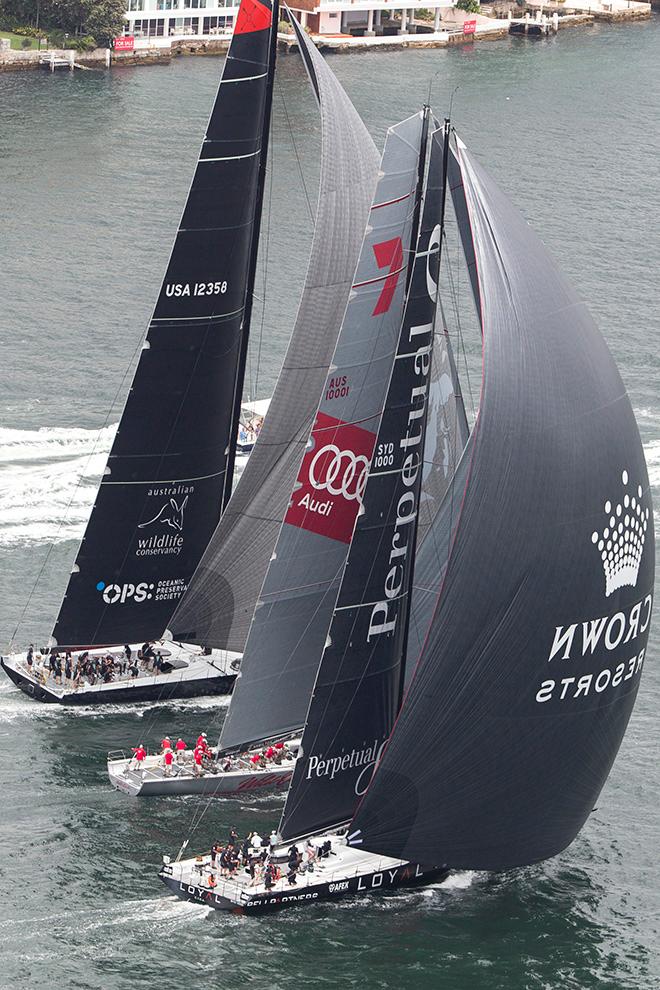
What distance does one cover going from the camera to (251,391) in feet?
263

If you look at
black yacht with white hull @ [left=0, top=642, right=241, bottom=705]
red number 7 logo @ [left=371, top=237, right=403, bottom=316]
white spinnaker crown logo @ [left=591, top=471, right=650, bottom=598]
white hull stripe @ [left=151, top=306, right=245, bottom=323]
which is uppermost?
red number 7 logo @ [left=371, top=237, right=403, bottom=316]

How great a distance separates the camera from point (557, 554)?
43.4 m

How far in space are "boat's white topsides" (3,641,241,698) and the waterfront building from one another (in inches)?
3172

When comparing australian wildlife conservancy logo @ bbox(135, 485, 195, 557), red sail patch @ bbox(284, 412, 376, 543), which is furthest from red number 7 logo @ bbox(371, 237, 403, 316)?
australian wildlife conservancy logo @ bbox(135, 485, 195, 557)

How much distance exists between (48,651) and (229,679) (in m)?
4.70

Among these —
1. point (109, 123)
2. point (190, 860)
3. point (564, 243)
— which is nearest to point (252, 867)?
point (190, 860)

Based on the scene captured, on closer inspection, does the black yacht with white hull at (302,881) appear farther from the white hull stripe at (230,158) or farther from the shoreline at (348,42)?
the shoreline at (348,42)

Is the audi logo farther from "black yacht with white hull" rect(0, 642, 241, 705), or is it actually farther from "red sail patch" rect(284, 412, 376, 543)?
→ "black yacht with white hull" rect(0, 642, 241, 705)

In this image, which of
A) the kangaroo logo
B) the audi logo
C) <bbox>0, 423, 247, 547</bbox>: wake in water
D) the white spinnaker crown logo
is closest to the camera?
the white spinnaker crown logo

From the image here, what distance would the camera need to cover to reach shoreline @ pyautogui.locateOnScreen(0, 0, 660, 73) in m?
127

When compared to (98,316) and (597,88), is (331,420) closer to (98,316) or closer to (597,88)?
(98,316)

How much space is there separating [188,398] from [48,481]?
54.0 feet

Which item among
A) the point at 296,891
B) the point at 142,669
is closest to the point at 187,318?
the point at 142,669

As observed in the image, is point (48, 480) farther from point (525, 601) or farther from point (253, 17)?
point (525, 601)
